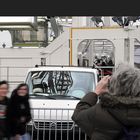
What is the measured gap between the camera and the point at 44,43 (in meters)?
23.8

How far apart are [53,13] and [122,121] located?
1753 millimetres

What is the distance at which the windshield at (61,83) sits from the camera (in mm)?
9641

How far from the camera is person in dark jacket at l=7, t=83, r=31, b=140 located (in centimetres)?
702

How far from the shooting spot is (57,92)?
9.71 metres

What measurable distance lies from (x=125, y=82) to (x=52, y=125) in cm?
590

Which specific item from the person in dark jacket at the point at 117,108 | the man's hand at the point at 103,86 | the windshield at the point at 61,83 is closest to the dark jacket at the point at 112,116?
the person in dark jacket at the point at 117,108

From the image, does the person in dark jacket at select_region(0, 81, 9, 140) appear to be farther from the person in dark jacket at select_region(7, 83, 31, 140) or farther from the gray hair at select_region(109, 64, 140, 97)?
the gray hair at select_region(109, 64, 140, 97)

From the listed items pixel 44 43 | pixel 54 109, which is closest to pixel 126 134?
pixel 54 109

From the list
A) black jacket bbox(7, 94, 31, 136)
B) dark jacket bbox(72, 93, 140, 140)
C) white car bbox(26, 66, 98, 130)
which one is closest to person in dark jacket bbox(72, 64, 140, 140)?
dark jacket bbox(72, 93, 140, 140)

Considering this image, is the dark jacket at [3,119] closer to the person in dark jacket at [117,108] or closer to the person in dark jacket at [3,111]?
the person in dark jacket at [3,111]

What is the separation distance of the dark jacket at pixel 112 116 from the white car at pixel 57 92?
5570mm

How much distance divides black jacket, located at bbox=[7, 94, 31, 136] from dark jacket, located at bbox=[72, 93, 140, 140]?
416 centimetres

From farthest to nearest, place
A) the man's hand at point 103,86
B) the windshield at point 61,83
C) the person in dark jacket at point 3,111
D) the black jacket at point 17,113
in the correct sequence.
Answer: the windshield at point 61,83, the black jacket at point 17,113, the person in dark jacket at point 3,111, the man's hand at point 103,86

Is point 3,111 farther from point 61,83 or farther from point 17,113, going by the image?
point 61,83
